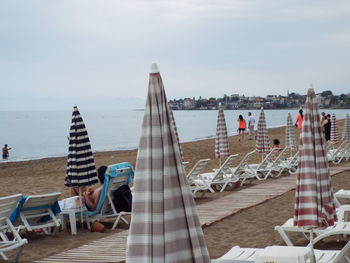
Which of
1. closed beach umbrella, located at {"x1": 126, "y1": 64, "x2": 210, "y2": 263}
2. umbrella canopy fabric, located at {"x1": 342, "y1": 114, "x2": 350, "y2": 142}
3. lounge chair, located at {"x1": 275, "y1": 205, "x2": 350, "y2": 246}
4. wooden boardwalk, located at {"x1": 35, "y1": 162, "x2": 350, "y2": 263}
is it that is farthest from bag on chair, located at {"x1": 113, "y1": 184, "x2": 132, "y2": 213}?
umbrella canopy fabric, located at {"x1": 342, "y1": 114, "x2": 350, "y2": 142}

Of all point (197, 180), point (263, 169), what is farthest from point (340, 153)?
point (197, 180)

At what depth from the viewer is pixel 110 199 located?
854 cm

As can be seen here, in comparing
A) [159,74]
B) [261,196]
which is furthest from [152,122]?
[261,196]

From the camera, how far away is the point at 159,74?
132 inches

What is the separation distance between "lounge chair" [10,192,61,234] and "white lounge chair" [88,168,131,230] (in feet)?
2.36

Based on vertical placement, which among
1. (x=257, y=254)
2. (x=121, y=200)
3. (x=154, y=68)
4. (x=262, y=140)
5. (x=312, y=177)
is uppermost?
(x=154, y=68)

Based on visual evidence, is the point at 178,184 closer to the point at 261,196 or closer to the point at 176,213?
the point at 176,213

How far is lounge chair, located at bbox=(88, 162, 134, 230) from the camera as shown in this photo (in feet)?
27.4

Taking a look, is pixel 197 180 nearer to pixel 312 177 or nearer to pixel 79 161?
pixel 79 161

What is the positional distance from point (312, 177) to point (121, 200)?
4.27 metres

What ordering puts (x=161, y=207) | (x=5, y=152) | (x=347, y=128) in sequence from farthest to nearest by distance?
(x=5, y=152) → (x=347, y=128) → (x=161, y=207)

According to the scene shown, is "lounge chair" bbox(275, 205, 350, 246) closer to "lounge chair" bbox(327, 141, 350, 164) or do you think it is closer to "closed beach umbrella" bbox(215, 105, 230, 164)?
"closed beach umbrella" bbox(215, 105, 230, 164)

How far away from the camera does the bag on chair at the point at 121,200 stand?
8.66 meters

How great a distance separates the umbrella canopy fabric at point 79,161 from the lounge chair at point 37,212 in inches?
22.8
